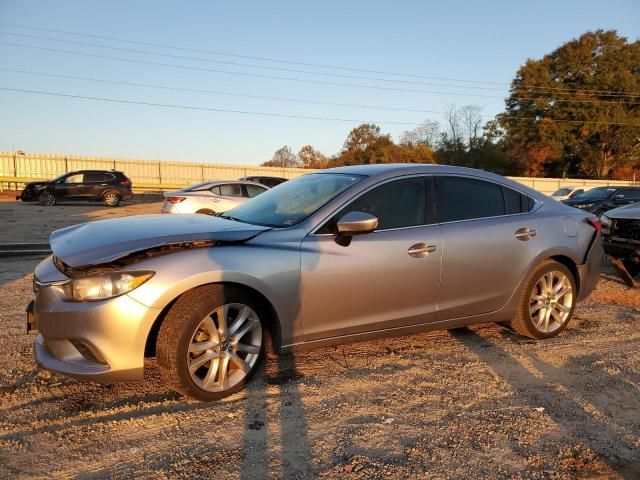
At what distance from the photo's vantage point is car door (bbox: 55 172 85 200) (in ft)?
74.8

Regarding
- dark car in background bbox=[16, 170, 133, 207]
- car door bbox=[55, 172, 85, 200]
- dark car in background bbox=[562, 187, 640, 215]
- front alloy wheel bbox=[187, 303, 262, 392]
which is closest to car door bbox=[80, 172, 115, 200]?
dark car in background bbox=[16, 170, 133, 207]

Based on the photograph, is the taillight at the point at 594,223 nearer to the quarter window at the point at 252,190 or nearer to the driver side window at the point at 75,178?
the quarter window at the point at 252,190

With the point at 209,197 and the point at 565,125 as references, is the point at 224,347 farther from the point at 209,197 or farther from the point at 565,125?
the point at 565,125

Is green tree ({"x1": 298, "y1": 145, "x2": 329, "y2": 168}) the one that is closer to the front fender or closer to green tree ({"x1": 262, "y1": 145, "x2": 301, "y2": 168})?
green tree ({"x1": 262, "y1": 145, "x2": 301, "y2": 168})

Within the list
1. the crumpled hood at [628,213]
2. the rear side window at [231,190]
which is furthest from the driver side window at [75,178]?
the crumpled hood at [628,213]

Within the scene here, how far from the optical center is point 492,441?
2805 mm

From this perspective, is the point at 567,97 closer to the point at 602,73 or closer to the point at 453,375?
the point at 602,73

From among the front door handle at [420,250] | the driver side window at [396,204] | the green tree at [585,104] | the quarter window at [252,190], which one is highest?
the green tree at [585,104]

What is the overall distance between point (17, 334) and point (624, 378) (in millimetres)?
5097

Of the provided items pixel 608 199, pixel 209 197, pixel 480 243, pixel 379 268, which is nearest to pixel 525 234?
pixel 480 243

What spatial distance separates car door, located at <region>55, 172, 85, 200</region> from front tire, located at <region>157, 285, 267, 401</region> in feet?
74.1

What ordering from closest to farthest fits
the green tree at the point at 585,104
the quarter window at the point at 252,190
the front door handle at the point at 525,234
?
the front door handle at the point at 525,234
the quarter window at the point at 252,190
the green tree at the point at 585,104

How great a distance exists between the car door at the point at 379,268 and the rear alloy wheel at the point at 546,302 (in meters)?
1.06

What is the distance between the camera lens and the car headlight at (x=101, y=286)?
2.93m
